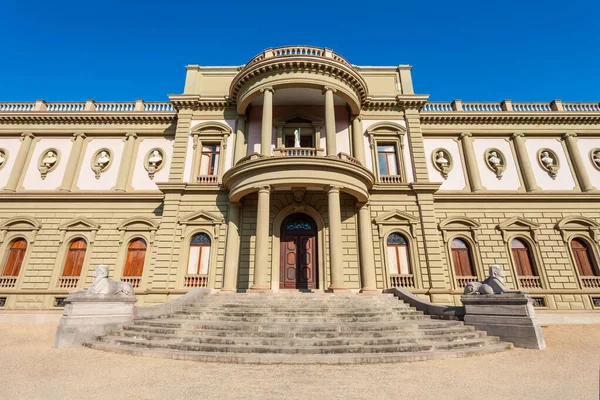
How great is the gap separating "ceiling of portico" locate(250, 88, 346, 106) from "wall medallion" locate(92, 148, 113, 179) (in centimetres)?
943

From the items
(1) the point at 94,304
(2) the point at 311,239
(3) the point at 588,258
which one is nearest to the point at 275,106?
(2) the point at 311,239

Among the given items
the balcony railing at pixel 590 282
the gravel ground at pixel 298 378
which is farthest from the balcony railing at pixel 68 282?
the balcony railing at pixel 590 282

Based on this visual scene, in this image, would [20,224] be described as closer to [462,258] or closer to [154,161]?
[154,161]

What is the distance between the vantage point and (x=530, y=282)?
14859mm

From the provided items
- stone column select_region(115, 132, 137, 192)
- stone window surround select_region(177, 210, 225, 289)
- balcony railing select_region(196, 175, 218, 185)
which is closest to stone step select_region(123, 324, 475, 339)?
stone window surround select_region(177, 210, 225, 289)

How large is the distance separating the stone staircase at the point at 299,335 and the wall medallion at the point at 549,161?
13896mm

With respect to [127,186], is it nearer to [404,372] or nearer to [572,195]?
[404,372]

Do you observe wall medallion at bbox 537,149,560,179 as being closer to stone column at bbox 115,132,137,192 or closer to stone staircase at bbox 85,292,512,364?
stone staircase at bbox 85,292,512,364

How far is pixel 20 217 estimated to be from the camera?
626 inches

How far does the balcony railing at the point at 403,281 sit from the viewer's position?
45.8 feet

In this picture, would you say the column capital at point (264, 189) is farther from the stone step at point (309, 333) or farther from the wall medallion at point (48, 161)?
the wall medallion at point (48, 161)

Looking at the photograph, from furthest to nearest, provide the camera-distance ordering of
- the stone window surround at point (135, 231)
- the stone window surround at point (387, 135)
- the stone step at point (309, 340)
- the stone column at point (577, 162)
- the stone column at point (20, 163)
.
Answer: the stone column at point (20, 163) < the stone column at point (577, 162) < the stone window surround at point (387, 135) < the stone window surround at point (135, 231) < the stone step at point (309, 340)

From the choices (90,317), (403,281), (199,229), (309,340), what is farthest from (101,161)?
(403,281)

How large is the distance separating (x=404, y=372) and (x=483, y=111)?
17.9 metres
